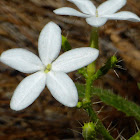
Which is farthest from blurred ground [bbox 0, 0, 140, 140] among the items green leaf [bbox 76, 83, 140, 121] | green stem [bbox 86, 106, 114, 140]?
green stem [bbox 86, 106, 114, 140]

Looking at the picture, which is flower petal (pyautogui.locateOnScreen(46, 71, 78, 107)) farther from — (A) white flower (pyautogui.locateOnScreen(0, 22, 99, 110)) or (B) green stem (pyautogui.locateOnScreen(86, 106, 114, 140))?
(B) green stem (pyautogui.locateOnScreen(86, 106, 114, 140))

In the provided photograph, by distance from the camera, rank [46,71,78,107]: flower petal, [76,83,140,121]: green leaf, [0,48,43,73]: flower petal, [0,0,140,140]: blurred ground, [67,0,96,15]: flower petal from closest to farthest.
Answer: [46,71,78,107]: flower petal → [0,48,43,73]: flower petal → [67,0,96,15]: flower petal → [76,83,140,121]: green leaf → [0,0,140,140]: blurred ground

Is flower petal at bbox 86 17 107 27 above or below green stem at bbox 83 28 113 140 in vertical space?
above

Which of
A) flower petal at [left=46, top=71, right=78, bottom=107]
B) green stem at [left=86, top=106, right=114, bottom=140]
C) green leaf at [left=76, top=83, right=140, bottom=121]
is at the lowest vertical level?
green leaf at [left=76, top=83, right=140, bottom=121]

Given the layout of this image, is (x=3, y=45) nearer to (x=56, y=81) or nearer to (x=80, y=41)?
(x=80, y=41)

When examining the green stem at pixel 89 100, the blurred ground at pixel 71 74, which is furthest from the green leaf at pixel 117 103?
the green stem at pixel 89 100

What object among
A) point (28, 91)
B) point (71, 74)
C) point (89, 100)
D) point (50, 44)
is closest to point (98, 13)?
point (50, 44)

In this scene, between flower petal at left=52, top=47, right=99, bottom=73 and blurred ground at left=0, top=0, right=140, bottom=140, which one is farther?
blurred ground at left=0, top=0, right=140, bottom=140

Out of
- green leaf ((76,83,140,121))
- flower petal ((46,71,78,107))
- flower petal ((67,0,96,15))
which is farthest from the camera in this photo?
green leaf ((76,83,140,121))
